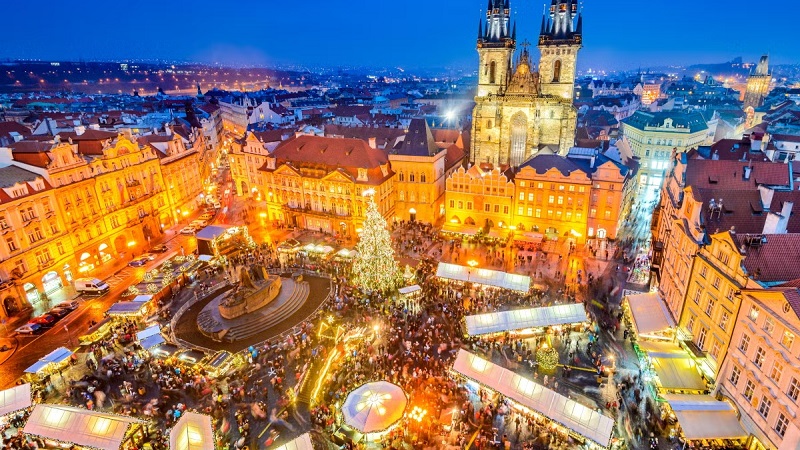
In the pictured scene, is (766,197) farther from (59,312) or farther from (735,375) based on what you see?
(59,312)

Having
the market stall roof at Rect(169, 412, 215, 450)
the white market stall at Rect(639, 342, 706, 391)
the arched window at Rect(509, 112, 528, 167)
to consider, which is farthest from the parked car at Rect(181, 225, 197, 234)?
the white market stall at Rect(639, 342, 706, 391)

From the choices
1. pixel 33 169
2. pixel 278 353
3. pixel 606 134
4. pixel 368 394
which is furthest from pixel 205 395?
pixel 606 134

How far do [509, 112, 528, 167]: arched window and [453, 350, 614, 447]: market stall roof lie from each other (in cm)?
4699

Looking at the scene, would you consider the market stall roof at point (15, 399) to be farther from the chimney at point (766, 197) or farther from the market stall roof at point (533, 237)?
the chimney at point (766, 197)

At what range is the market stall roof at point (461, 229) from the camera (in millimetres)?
57562

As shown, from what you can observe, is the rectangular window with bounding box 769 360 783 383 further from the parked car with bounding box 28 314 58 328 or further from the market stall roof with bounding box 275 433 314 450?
the parked car with bounding box 28 314 58 328

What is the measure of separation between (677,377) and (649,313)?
7688mm

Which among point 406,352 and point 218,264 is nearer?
point 406,352

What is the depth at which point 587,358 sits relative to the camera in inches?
1342

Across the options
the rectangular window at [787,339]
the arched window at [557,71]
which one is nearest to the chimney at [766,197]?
the rectangular window at [787,339]

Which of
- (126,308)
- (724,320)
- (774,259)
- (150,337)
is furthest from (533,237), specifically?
(126,308)

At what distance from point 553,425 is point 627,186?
4121 cm

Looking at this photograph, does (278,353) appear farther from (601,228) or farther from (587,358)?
(601,228)

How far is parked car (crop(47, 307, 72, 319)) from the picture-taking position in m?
41.4
